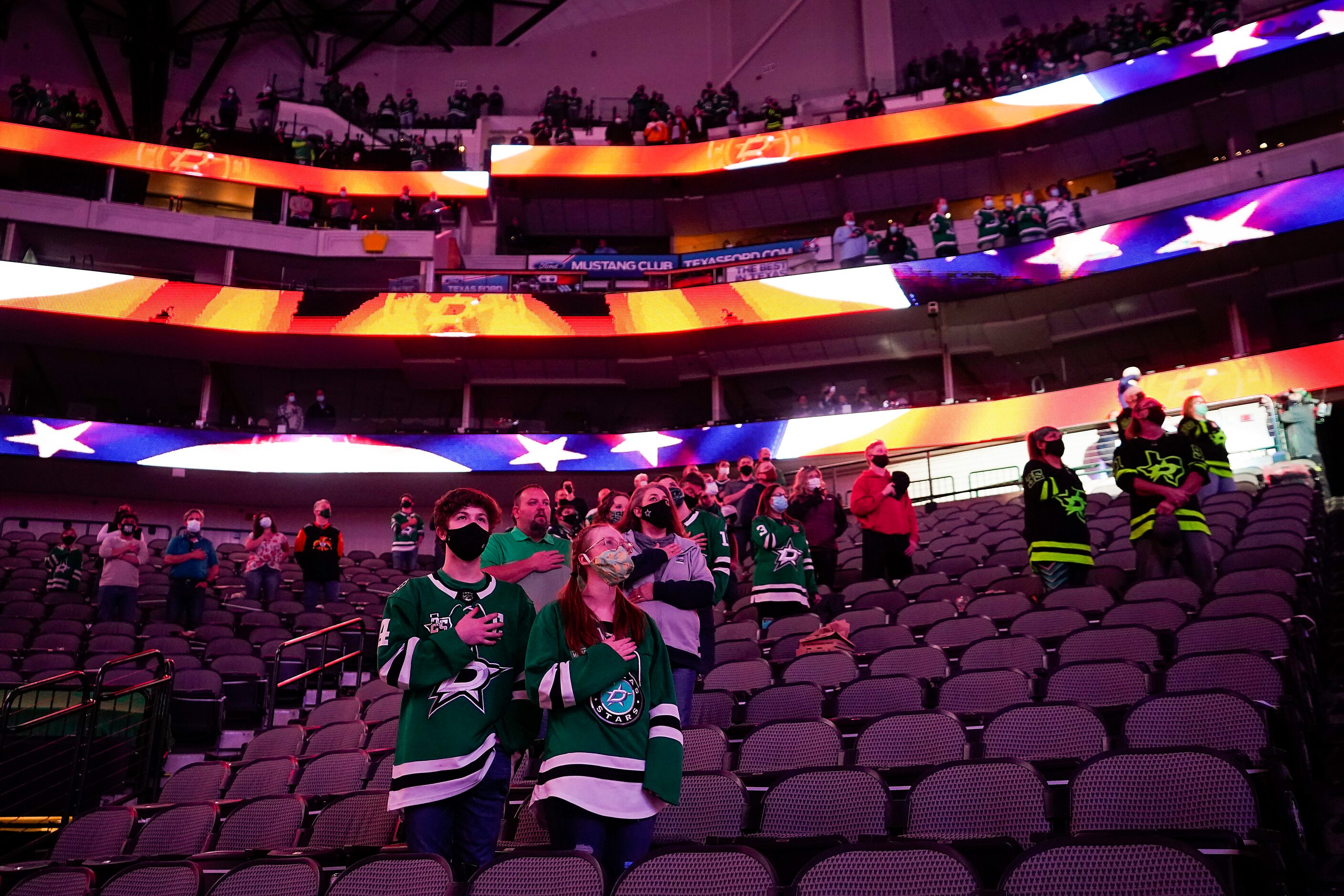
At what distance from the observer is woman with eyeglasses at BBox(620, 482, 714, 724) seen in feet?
14.8

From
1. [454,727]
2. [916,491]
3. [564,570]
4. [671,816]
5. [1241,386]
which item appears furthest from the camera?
[916,491]

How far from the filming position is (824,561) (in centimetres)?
924

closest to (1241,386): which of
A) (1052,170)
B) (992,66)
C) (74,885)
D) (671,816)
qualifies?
(1052,170)

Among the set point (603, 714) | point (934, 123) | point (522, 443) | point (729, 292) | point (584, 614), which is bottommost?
point (603, 714)

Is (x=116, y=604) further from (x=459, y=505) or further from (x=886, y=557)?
(x=459, y=505)

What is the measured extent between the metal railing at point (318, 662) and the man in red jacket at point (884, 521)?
417 cm

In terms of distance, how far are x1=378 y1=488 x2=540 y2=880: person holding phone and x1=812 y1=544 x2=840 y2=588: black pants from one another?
5.63 meters

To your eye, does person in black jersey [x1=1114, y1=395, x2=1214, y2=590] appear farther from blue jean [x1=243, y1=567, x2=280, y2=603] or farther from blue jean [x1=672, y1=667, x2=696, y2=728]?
blue jean [x1=243, y1=567, x2=280, y2=603]

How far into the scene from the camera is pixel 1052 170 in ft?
75.2

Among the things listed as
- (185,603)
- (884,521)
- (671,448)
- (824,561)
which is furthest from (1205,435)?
(671,448)

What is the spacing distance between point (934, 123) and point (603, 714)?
20855 millimetres

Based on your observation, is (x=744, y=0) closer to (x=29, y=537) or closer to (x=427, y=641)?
(x=29, y=537)

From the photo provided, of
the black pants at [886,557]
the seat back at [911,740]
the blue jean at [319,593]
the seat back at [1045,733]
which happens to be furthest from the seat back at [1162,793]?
the blue jean at [319,593]

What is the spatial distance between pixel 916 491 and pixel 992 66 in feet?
36.4
